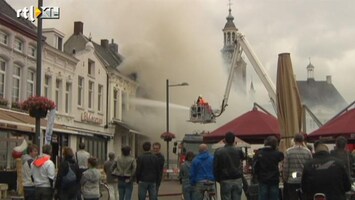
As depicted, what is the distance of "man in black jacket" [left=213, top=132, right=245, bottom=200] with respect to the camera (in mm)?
9641

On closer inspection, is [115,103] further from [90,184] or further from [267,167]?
[267,167]

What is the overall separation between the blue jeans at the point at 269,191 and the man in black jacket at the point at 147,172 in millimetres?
2501

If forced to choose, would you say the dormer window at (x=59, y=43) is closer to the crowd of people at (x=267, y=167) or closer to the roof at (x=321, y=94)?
the crowd of people at (x=267, y=167)

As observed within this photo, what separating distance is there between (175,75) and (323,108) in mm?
61398

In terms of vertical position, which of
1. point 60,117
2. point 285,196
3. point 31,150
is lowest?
point 285,196

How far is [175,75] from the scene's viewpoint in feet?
157

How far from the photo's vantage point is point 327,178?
657 centimetres

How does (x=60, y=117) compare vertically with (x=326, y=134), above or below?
above

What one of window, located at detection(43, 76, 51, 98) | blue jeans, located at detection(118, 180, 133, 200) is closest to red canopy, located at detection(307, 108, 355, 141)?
blue jeans, located at detection(118, 180, 133, 200)

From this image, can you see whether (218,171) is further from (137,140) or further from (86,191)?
(137,140)

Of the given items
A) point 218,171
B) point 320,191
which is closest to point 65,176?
point 218,171

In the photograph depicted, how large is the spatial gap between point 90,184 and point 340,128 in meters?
6.32

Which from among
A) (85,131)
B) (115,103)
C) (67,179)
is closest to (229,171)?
(67,179)

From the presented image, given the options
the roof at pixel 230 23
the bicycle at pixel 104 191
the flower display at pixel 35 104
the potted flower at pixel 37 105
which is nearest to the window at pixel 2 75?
the potted flower at pixel 37 105
